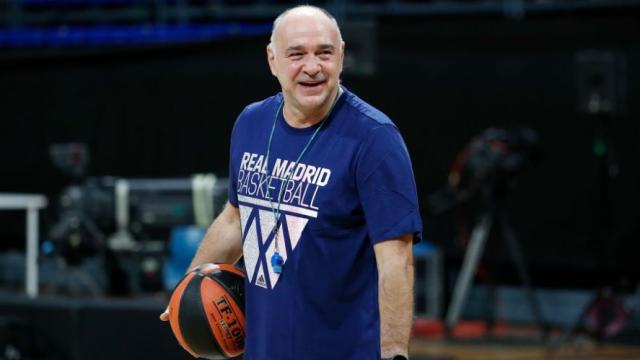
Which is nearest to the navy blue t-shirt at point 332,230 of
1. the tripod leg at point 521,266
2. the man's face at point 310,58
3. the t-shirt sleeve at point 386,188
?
the t-shirt sleeve at point 386,188

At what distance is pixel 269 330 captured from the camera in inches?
128

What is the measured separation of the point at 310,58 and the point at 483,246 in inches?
249

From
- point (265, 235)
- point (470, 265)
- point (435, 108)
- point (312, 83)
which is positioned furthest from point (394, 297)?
point (435, 108)

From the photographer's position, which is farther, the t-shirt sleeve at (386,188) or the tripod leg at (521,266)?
the tripod leg at (521,266)

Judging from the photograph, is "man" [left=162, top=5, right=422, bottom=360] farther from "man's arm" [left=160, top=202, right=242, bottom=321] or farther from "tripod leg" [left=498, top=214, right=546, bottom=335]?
"tripod leg" [left=498, top=214, right=546, bottom=335]

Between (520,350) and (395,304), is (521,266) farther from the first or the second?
(395,304)

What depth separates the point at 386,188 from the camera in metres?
3.08

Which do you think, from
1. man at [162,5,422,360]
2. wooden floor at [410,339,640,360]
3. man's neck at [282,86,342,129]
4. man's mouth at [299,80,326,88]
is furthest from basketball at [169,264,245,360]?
wooden floor at [410,339,640,360]

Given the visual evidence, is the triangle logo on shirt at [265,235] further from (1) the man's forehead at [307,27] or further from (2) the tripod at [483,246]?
(2) the tripod at [483,246]

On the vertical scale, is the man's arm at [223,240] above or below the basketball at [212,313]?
above

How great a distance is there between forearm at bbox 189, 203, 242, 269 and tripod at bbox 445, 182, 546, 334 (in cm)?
496

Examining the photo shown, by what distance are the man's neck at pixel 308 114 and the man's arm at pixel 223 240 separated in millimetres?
434

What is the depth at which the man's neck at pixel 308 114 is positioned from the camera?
3215 mm

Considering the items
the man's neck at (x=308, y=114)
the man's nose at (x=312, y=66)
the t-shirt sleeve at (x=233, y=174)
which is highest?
the man's nose at (x=312, y=66)
